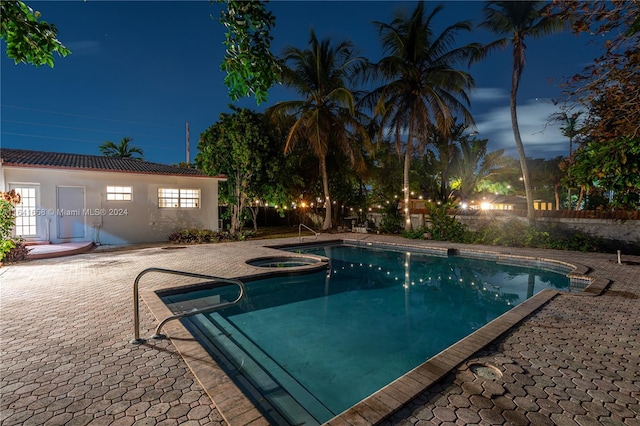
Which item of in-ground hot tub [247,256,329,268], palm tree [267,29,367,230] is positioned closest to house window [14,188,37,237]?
in-ground hot tub [247,256,329,268]

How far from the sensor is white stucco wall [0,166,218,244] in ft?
38.2

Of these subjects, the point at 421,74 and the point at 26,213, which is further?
the point at 421,74

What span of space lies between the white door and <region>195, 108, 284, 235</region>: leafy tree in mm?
5337

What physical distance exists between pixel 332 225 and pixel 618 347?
55.6ft

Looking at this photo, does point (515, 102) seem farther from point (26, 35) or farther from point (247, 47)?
point (26, 35)

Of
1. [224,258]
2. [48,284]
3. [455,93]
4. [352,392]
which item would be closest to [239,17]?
[352,392]

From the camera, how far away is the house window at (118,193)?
13.0m

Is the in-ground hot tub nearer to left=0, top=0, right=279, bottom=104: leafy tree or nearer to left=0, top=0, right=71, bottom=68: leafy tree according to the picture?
left=0, top=0, right=279, bottom=104: leafy tree

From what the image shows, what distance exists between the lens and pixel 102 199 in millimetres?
12781

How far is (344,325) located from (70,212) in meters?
12.5

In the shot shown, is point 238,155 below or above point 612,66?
above

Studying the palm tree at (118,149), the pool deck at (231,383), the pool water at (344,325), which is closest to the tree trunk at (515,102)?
the pool water at (344,325)

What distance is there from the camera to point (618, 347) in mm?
3795

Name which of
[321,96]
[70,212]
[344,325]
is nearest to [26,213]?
[70,212]
